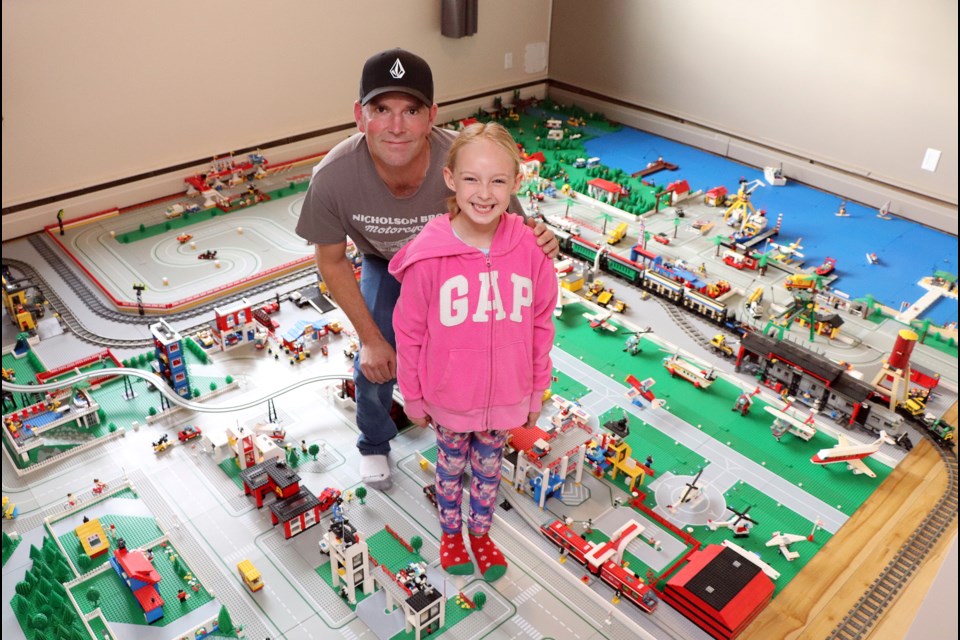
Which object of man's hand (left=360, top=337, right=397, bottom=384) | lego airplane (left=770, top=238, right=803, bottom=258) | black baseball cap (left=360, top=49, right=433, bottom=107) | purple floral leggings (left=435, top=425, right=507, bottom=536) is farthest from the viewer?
lego airplane (left=770, top=238, right=803, bottom=258)

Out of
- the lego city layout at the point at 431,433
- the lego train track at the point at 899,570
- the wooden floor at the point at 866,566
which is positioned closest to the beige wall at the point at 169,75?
the lego city layout at the point at 431,433

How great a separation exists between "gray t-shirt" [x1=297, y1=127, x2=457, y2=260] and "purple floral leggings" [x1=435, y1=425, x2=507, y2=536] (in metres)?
0.78

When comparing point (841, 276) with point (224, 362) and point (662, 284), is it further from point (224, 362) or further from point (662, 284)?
point (224, 362)

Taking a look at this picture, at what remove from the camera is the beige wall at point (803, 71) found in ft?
19.4

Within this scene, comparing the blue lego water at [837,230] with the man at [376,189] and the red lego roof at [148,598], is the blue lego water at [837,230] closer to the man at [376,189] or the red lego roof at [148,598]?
the man at [376,189]

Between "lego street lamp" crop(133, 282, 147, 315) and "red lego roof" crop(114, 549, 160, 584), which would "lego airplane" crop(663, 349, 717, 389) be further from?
"lego street lamp" crop(133, 282, 147, 315)

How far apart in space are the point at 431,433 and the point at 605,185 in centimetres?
308

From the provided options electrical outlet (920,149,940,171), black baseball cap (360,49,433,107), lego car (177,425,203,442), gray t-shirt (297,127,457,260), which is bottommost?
lego car (177,425,203,442)

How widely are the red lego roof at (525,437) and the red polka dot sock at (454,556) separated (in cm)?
53

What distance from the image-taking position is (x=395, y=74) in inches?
102

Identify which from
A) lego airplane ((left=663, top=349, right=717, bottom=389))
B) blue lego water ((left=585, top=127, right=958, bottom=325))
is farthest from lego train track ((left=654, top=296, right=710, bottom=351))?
blue lego water ((left=585, top=127, right=958, bottom=325))

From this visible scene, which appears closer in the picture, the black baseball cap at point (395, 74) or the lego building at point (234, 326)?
the black baseball cap at point (395, 74)

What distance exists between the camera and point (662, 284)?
16.7 ft

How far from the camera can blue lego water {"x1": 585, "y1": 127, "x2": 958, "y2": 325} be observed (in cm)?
532
